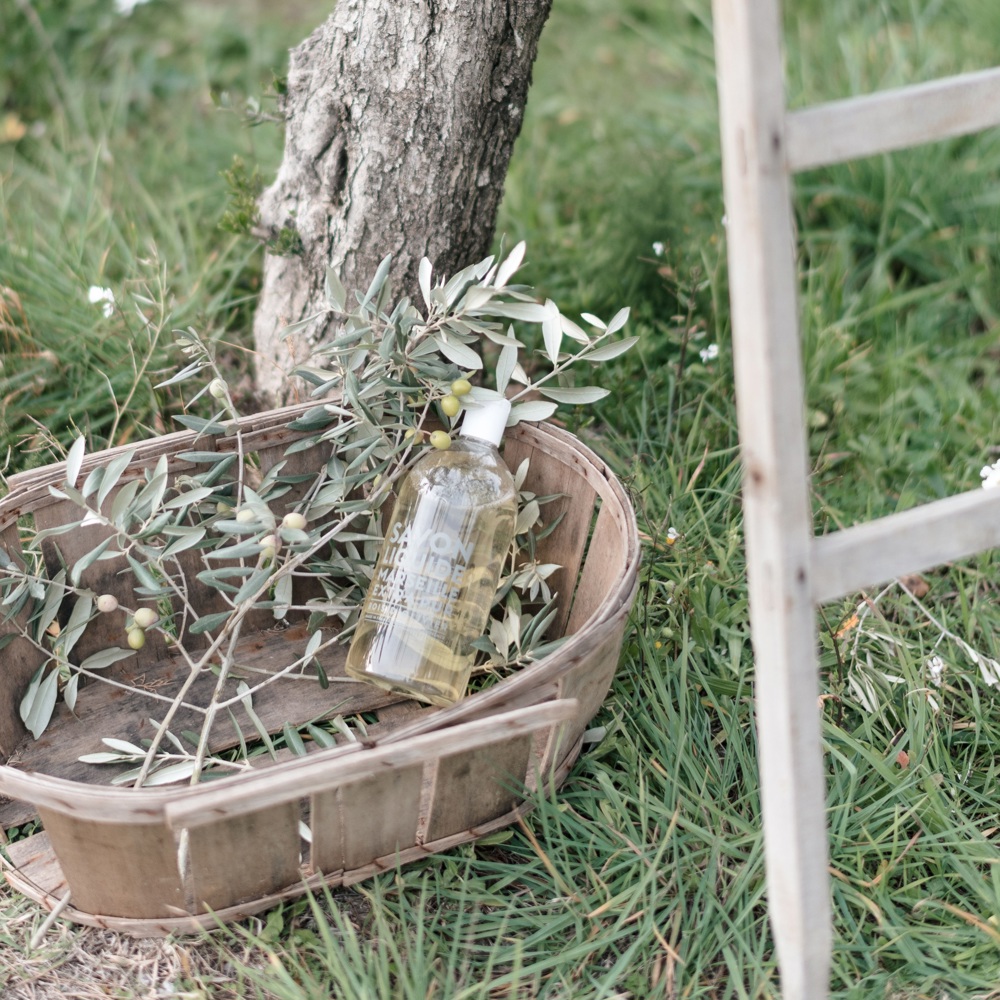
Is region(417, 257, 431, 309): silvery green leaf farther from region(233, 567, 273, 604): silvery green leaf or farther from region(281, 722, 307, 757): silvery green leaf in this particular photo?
region(281, 722, 307, 757): silvery green leaf

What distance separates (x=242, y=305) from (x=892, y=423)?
117cm

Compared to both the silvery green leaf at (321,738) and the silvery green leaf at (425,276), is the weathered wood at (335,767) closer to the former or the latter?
the silvery green leaf at (321,738)

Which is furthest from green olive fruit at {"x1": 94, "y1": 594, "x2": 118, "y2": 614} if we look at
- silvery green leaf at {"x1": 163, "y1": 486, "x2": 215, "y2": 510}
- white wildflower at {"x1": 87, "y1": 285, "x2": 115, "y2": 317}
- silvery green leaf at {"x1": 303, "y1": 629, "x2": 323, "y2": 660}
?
white wildflower at {"x1": 87, "y1": 285, "x2": 115, "y2": 317}

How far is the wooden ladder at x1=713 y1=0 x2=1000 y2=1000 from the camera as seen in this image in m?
0.77

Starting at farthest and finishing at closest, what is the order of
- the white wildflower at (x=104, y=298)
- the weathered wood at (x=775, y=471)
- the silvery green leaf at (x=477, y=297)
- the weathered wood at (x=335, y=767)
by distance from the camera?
the white wildflower at (x=104, y=298), the silvery green leaf at (x=477, y=297), the weathered wood at (x=335, y=767), the weathered wood at (x=775, y=471)

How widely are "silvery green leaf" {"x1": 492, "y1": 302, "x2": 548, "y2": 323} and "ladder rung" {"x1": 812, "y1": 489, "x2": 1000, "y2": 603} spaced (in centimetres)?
57

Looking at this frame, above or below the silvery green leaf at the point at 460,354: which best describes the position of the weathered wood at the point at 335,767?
below

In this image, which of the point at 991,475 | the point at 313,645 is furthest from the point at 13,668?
the point at 991,475

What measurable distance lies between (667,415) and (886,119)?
936 millimetres

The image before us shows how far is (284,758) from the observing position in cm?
130

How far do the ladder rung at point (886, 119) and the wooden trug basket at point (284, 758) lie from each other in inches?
20.5

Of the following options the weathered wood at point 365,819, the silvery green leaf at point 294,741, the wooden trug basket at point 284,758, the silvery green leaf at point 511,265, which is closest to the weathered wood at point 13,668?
the wooden trug basket at point 284,758

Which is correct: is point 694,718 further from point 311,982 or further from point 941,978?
point 311,982

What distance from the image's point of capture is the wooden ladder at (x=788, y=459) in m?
0.77
